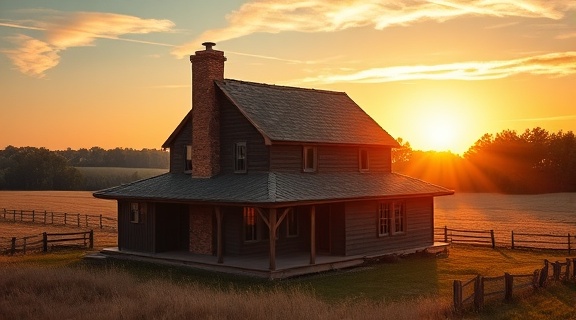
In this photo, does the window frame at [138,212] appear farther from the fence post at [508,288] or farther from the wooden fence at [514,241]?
the wooden fence at [514,241]

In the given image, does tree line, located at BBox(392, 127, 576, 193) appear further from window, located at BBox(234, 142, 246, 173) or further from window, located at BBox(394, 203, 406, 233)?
window, located at BBox(234, 142, 246, 173)

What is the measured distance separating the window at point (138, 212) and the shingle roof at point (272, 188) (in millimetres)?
682

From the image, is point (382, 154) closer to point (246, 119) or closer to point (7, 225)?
point (246, 119)

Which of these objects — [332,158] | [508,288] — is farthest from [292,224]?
[508,288]

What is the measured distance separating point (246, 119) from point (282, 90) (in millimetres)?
5172

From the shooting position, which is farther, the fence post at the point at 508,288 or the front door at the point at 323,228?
the front door at the point at 323,228

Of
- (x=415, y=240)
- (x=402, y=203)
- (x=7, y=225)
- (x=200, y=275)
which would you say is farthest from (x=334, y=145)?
(x=7, y=225)

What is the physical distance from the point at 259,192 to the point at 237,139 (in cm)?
461

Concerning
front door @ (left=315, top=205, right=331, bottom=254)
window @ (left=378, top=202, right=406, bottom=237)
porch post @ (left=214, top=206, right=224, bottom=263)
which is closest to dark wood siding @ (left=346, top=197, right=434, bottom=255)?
window @ (left=378, top=202, right=406, bottom=237)

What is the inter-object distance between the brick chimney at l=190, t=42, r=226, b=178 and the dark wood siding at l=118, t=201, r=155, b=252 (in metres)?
3.00

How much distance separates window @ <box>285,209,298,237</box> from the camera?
2766 centimetres

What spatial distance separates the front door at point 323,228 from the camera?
28625 millimetres

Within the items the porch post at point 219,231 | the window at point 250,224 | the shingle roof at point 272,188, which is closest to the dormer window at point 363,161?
the shingle roof at point 272,188

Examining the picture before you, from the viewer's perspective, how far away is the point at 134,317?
15172mm
